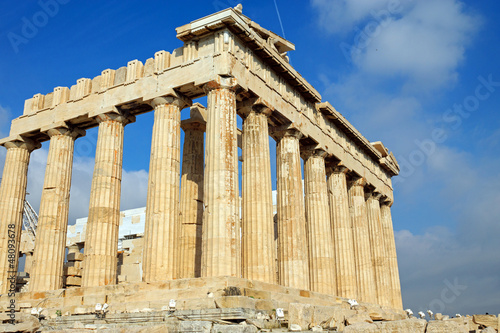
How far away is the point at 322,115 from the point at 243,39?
32.9 feet

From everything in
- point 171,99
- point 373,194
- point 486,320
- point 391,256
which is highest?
point 171,99

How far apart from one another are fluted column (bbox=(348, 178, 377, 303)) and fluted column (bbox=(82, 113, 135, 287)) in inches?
708

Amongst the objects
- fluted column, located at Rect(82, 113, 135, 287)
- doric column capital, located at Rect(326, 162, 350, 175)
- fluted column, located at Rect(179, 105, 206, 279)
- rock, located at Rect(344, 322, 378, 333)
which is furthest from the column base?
doric column capital, located at Rect(326, 162, 350, 175)

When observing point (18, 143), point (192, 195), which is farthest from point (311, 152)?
point (18, 143)

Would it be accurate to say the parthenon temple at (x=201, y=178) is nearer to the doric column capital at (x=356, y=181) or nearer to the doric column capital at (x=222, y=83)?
the doric column capital at (x=222, y=83)

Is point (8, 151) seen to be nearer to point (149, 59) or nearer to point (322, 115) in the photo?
point (149, 59)

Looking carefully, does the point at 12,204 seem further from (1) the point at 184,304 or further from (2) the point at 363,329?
(2) the point at 363,329

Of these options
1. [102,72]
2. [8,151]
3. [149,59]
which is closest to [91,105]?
[102,72]

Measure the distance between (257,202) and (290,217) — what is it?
3367 mm

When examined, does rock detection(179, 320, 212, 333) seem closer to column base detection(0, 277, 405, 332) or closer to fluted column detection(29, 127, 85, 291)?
column base detection(0, 277, 405, 332)

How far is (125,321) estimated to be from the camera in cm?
1827

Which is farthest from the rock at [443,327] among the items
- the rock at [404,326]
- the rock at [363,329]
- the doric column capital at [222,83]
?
the doric column capital at [222,83]

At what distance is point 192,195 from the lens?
94.7ft

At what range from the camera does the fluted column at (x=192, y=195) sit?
2783cm
